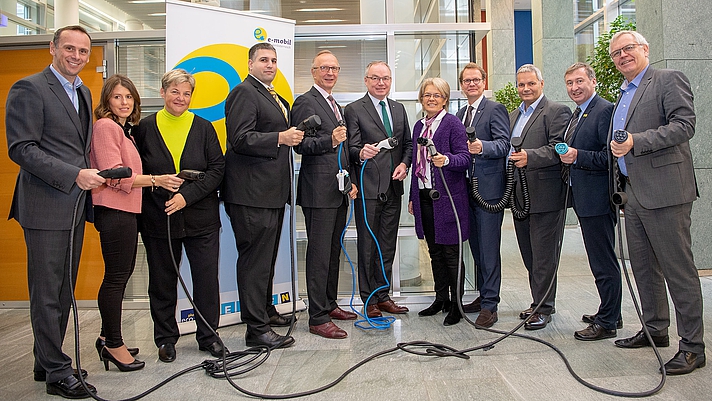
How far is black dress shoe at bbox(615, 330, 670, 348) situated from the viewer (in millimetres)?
2758

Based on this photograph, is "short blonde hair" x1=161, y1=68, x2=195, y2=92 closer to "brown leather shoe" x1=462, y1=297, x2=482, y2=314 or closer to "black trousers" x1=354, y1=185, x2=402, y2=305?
"black trousers" x1=354, y1=185, x2=402, y2=305

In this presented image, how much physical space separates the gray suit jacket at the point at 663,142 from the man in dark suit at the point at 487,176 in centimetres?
80

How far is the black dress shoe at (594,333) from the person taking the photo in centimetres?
296

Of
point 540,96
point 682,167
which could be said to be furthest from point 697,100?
point 682,167

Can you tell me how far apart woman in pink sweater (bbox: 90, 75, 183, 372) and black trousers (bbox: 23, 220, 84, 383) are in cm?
20

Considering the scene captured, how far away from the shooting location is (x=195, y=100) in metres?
3.39

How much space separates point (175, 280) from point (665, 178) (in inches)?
96.3

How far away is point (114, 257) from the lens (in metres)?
2.55

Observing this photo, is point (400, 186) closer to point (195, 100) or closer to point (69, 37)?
point (195, 100)

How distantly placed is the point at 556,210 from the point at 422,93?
1072 millimetres

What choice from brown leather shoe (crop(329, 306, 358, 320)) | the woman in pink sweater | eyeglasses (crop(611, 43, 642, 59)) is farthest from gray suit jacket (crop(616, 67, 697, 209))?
the woman in pink sweater

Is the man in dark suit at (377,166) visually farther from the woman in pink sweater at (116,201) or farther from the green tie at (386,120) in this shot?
the woman in pink sweater at (116,201)

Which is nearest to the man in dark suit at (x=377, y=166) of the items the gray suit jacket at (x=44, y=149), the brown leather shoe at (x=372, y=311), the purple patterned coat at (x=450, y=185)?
the brown leather shoe at (x=372, y=311)

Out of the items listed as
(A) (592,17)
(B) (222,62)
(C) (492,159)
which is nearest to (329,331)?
(C) (492,159)
